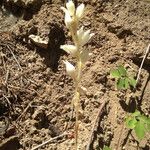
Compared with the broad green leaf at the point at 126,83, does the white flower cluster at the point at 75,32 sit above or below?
above

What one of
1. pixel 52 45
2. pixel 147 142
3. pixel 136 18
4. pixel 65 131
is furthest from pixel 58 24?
pixel 147 142

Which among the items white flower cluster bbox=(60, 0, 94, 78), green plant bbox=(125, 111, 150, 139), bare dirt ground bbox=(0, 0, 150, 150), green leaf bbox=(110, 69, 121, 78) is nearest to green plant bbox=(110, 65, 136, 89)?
green leaf bbox=(110, 69, 121, 78)

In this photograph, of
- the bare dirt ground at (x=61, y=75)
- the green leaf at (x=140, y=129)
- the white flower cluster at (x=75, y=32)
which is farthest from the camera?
the bare dirt ground at (x=61, y=75)

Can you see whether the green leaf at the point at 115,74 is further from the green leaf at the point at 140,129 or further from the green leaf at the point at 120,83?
the green leaf at the point at 140,129

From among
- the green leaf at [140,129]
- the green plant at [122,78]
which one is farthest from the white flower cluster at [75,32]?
the green plant at [122,78]

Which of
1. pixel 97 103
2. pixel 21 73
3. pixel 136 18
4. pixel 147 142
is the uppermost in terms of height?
pixel 136 18

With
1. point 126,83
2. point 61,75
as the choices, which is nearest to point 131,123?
point 126,83

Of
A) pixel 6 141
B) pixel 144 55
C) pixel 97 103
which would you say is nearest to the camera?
pixel 6 141

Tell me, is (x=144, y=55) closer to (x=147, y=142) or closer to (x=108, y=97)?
(x=108, y=97)
